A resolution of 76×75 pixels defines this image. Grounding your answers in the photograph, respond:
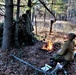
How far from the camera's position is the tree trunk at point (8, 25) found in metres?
5.89

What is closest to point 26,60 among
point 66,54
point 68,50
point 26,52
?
point 26,52

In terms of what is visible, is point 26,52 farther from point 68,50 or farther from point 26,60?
point 68,50

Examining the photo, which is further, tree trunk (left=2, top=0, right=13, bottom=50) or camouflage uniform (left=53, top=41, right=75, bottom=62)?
tree trunk (left=2, top=0, right=13, bottom=50)

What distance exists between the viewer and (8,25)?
6.00 metres

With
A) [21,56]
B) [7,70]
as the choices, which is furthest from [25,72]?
[21,56]

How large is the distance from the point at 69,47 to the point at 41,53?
142cm

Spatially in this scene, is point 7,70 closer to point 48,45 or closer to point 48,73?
point 48,73

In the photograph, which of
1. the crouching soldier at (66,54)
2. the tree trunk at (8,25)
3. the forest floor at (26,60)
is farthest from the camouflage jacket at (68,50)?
the tree trunk at (8,25)

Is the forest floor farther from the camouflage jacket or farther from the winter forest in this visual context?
the camouflage jacket

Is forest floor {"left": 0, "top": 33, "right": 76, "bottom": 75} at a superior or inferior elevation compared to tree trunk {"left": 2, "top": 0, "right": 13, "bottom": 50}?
inferior

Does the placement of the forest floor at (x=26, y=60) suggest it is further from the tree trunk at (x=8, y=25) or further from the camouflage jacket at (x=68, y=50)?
the camouflage jacket at (x=68, y=50)

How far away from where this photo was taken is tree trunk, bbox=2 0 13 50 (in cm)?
589

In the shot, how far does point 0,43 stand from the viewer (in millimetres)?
6656

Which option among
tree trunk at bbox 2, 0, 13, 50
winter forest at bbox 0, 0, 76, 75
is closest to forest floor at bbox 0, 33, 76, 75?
winter forest at bbox 0, 0, 76, 75
